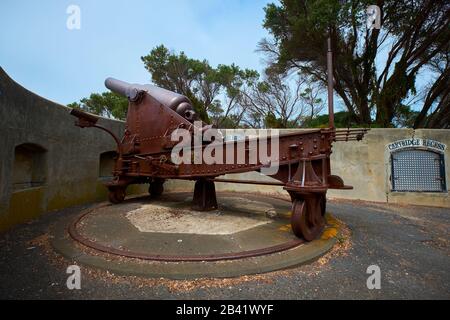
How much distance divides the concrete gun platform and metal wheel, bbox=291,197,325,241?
0.39ft

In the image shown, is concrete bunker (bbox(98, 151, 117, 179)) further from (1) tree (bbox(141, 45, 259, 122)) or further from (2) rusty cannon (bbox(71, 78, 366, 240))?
(1) tree (bbox(141, 45, 259, 122))

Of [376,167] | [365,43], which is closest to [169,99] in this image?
[376,167]

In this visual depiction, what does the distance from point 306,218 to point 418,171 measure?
6.15m

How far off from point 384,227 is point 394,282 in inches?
95.5

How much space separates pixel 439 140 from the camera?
7.45m

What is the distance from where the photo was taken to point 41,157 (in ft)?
17.2

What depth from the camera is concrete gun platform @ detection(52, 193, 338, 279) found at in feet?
8.57

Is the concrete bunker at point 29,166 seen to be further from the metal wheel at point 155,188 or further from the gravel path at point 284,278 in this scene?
the metal wheel at point 155,188

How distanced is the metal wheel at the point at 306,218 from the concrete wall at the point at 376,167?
4.73 meters

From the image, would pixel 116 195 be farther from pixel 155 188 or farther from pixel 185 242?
pixel 185 242

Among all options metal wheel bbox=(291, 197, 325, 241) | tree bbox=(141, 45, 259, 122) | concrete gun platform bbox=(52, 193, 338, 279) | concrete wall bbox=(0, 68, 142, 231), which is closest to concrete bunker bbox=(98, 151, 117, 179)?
concrete wall bbox=(0, 68, 142, 231)

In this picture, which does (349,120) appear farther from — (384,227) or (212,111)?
(212,111)

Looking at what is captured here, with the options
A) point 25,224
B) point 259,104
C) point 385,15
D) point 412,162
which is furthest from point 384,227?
point 259,104

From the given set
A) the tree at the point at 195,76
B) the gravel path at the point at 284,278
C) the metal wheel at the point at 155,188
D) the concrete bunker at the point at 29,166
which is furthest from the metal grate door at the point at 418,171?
the tree at the point at 195,76
